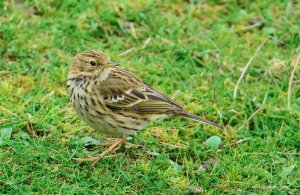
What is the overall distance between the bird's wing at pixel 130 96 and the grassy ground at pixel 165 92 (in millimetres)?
442

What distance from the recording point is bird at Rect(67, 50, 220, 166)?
6.10 metres

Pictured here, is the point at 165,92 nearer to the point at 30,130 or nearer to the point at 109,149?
the point at 109,149

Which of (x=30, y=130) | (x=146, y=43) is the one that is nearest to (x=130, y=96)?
(x=30, y=130)

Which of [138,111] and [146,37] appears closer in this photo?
[138,111]

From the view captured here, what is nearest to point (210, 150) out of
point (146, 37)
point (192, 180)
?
point (192, 180)

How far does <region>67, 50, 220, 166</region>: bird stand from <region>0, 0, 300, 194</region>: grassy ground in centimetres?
34

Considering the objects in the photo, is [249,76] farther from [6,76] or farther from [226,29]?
Result: [6,76]

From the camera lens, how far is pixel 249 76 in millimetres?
8000

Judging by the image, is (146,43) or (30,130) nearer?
(30,130)

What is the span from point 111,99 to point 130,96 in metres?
0.25

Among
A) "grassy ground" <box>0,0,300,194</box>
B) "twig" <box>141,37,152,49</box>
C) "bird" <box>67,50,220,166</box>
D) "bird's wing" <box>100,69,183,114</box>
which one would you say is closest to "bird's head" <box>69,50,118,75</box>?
"bird" <box>67,50,220,166</box>

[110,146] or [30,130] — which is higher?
[30,130]

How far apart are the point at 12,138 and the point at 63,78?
4.50 feet

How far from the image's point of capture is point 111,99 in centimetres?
622
